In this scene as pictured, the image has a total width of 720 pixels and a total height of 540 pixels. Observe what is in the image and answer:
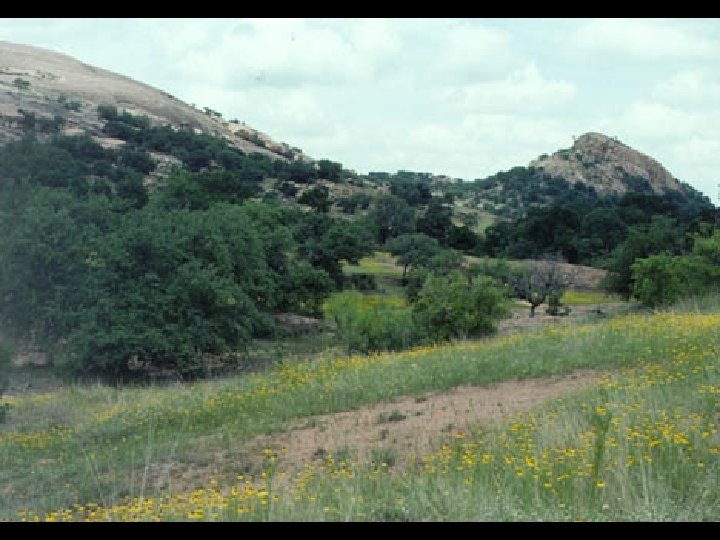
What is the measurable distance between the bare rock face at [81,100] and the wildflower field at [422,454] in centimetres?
5277

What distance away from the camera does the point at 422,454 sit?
8609mm

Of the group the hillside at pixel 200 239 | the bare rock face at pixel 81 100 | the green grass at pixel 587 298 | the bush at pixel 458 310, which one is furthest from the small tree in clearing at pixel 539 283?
the bare rock face at pixel 81 100

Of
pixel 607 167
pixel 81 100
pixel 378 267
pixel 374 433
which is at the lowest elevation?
pixel 374 433

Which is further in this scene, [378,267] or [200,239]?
[378,267]

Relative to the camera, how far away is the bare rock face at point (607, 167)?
115375 millimetres

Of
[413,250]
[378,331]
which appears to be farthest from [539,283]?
[378,331]

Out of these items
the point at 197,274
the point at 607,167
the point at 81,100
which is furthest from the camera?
the point at 607,167

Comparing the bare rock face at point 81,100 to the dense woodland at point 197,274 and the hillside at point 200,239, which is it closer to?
the hillside at point 200,239

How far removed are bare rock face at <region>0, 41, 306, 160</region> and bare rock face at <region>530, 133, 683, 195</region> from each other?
122ft

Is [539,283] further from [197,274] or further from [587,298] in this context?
[197,274]

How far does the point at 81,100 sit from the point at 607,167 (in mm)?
72334

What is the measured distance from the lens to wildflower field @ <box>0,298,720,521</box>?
4.62 meters

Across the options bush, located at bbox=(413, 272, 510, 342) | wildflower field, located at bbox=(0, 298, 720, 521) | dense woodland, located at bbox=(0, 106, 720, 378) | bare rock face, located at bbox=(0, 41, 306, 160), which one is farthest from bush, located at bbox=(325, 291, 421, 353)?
bare rock face, located at bbox=(0, 41, 306, 160)
